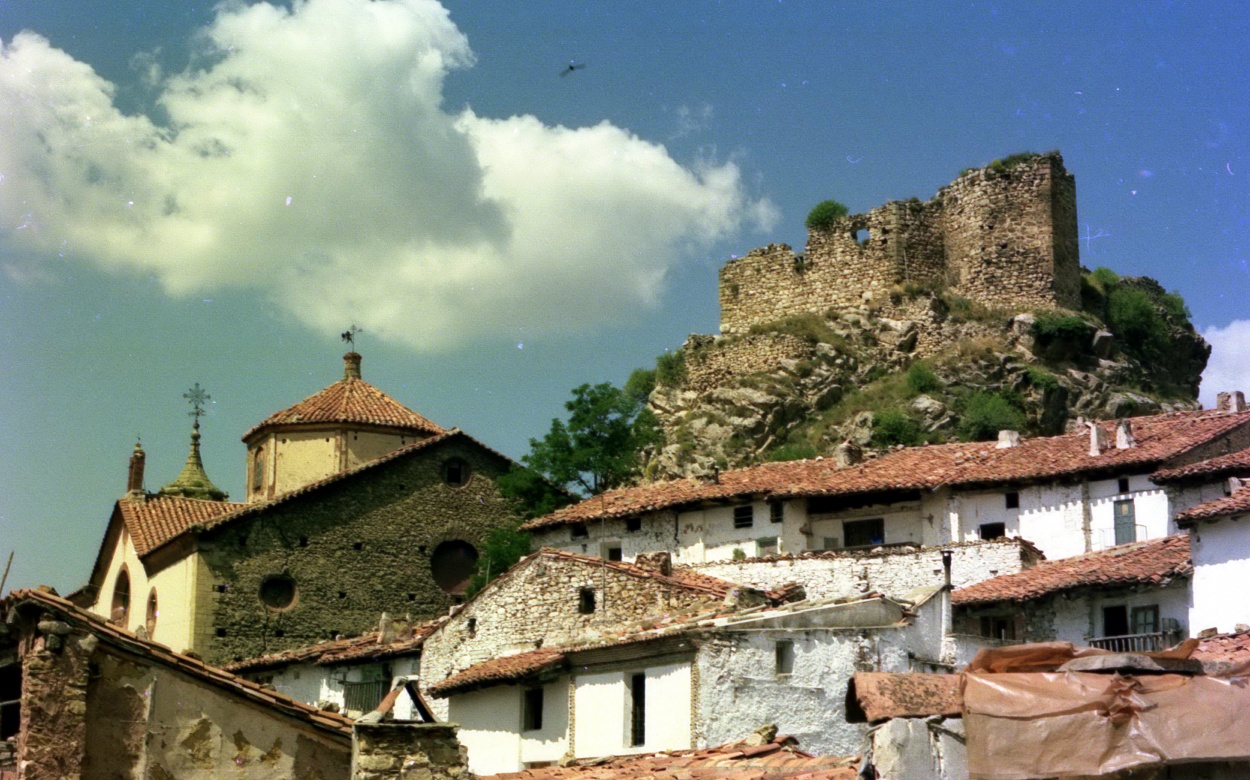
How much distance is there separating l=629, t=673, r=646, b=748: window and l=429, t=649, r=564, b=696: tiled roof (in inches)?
70.3

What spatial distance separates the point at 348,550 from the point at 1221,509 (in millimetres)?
27209

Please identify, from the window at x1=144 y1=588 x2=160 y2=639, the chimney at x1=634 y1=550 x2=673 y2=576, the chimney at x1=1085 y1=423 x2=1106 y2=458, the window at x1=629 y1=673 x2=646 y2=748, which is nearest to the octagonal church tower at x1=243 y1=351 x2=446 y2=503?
the window at x1=144 y1=588 x2=160 y2=639

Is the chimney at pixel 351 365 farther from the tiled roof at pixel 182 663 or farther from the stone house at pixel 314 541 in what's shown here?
the tiled roof at pixel 182 663

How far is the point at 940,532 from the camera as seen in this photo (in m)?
46.9

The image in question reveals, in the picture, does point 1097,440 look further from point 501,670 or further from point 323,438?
point 323,438

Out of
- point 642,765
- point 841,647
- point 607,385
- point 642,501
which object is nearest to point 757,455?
point 607,385

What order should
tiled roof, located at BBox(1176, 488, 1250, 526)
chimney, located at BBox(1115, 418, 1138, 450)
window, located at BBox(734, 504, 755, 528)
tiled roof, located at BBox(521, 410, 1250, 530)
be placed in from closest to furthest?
tiled roof, located at BBox(1176, 488, 1250, 526)
tiled roof, located at BBox(521, 410, 1250, 530)
chimney, located at BBox(1115, 418, 1138, 450)
window, located at BBox(734, 504, 755, 528)

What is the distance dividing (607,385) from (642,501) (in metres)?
10.0

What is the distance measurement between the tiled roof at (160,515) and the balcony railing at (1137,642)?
26.9 metres

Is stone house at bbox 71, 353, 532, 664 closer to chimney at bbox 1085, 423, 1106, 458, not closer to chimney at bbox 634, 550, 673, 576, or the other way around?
chimney at bbox 634, 550, 673, 576

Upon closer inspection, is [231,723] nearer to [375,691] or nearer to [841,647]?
[841,647]

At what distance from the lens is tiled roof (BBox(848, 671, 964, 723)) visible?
14117 mm

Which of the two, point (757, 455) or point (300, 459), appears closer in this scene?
point (300, 459)

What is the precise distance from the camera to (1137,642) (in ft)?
124
